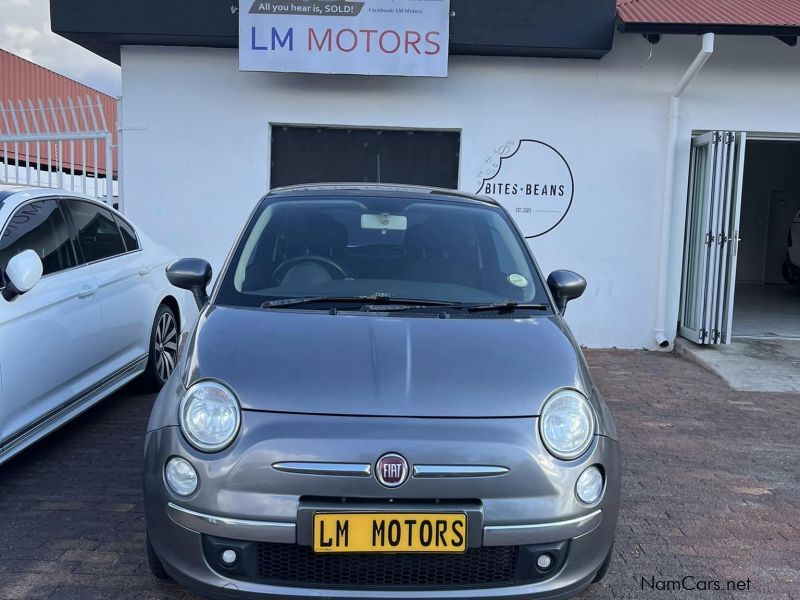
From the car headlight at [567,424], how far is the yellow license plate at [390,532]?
43cm

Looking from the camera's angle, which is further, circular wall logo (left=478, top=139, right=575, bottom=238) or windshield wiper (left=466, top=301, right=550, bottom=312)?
circular wall logo (left=478, top=139, right=575, bottom=238)

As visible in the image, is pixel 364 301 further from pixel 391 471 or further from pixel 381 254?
pixel 391 471

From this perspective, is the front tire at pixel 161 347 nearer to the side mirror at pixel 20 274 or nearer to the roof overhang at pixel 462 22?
the side mirror at pixel 20 274

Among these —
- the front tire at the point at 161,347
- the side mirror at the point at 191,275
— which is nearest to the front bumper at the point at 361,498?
the side mirror at the point at 191,275

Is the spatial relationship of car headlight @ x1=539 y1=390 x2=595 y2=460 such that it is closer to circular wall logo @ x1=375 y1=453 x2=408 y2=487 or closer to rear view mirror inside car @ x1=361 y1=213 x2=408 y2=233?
circular wall logo @ x1=375 y1=453 x2=408 y2=487

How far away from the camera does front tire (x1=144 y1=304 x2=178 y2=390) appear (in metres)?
5.87

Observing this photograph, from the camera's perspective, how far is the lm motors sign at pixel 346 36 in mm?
7578

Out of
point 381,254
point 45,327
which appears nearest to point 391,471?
point 381,254

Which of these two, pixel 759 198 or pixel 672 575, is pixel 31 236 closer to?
pixel 672 575

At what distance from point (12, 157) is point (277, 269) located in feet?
24.2

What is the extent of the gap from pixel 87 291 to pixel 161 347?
1.38 metres

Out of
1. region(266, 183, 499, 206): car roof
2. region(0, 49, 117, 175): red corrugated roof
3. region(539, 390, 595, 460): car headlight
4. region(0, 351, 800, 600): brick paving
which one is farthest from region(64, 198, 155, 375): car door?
region(0, 49, 117, 175): red corrugated roof

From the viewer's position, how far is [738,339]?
8.62 metres

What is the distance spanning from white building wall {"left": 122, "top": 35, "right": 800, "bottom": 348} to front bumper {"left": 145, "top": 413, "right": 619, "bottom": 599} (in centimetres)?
589
